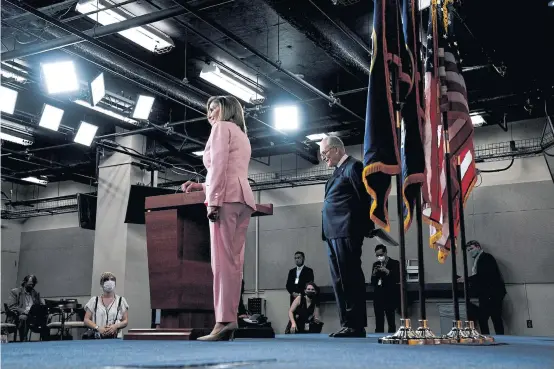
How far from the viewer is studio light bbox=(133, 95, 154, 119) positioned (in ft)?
32.1

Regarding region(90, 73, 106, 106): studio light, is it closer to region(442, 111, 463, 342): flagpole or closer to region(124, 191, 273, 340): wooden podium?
region(124, 191, 273, 340): wooden podium

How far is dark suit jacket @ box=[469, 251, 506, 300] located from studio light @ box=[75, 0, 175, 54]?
6.06 m

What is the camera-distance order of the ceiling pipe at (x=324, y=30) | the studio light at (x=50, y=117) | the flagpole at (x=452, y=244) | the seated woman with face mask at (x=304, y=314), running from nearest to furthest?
the flagpole at (x=452, y=244) < the ceiling pipe at (x=324, y=30) < the seated woman with face mask at (x=304, y=314) < the studio light at (x=50, y=117)

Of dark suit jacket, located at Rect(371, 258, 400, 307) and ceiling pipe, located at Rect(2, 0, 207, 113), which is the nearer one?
ceiling pipe, located at Rect(2, 0, 207, 113)

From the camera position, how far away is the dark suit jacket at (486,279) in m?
9.70

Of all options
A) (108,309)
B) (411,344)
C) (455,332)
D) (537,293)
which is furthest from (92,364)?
(537,293)

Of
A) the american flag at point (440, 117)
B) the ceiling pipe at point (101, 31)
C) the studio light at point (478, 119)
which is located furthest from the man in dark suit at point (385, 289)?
the american flag at point (440, 117)

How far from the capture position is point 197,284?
12.9ft

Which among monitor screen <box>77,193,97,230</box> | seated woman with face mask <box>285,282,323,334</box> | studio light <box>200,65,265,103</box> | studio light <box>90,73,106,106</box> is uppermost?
studio light <box>200,65,265,103</box>

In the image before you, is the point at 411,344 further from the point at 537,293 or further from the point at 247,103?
the point at 537,293

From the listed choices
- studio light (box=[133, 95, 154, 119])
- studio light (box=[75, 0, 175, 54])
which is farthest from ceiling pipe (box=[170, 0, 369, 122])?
studio light (box=[133, 95, 154, 119])

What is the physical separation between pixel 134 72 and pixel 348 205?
584 centimetres

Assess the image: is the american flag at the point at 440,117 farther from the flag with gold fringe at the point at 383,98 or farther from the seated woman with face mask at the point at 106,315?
the seated woman with face mask at the point at 106,315

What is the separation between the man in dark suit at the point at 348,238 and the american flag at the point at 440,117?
Result: 62 centimetres
